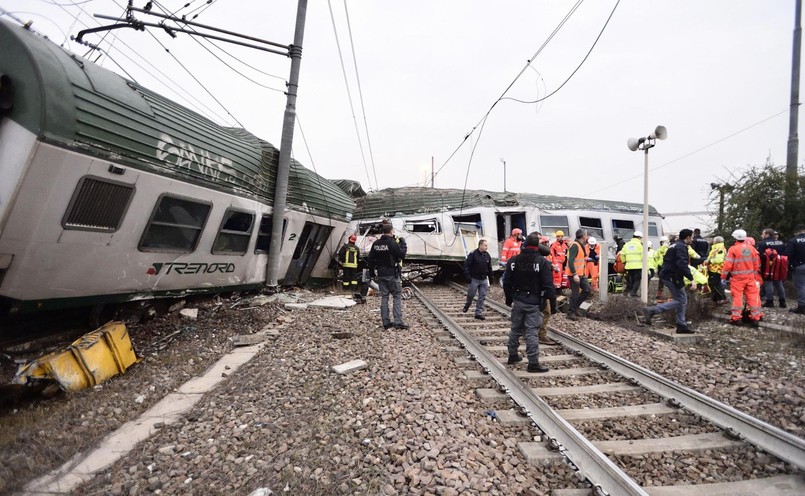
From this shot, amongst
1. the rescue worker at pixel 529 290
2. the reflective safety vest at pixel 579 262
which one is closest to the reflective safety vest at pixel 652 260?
the reflective safety vest at pixel 579 262

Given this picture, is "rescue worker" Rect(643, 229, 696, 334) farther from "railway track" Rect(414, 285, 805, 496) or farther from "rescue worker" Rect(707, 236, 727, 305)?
"rescue worker" Rect(707, 236, 727, 305)

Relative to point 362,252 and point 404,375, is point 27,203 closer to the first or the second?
point 404,375

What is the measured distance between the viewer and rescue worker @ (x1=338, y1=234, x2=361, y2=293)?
1070 centimetres

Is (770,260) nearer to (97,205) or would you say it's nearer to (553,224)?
(553,224)

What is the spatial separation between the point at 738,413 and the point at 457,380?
2.47 m

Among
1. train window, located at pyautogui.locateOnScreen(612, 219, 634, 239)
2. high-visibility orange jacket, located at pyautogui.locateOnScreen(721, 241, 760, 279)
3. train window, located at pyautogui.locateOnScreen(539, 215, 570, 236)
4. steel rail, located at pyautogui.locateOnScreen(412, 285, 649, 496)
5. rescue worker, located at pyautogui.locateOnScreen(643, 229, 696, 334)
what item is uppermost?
train window, located at pyautogui.locateOnScreen(612, 219, 634, 239)

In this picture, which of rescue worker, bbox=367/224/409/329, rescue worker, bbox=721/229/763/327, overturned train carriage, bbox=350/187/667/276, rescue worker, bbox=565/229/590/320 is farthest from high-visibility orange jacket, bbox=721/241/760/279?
overturned train carriage, bbox=350/187/667/276

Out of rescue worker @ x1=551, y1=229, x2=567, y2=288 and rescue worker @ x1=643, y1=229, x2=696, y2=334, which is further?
rescue worker @ x1=551, y1=229, x2=567, y2=288

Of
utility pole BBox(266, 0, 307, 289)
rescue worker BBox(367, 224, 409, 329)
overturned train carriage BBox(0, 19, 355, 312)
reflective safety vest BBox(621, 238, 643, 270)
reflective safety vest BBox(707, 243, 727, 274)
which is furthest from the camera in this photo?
reflective safety vest BBox(621, 238, 643, 270)

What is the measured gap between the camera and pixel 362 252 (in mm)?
13336

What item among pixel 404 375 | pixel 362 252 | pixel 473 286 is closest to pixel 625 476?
pixel 404 375

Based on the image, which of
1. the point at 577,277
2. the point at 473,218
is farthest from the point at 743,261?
the point at 473,218

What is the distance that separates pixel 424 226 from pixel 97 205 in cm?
1035

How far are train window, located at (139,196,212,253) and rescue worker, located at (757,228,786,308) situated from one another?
1114cm
